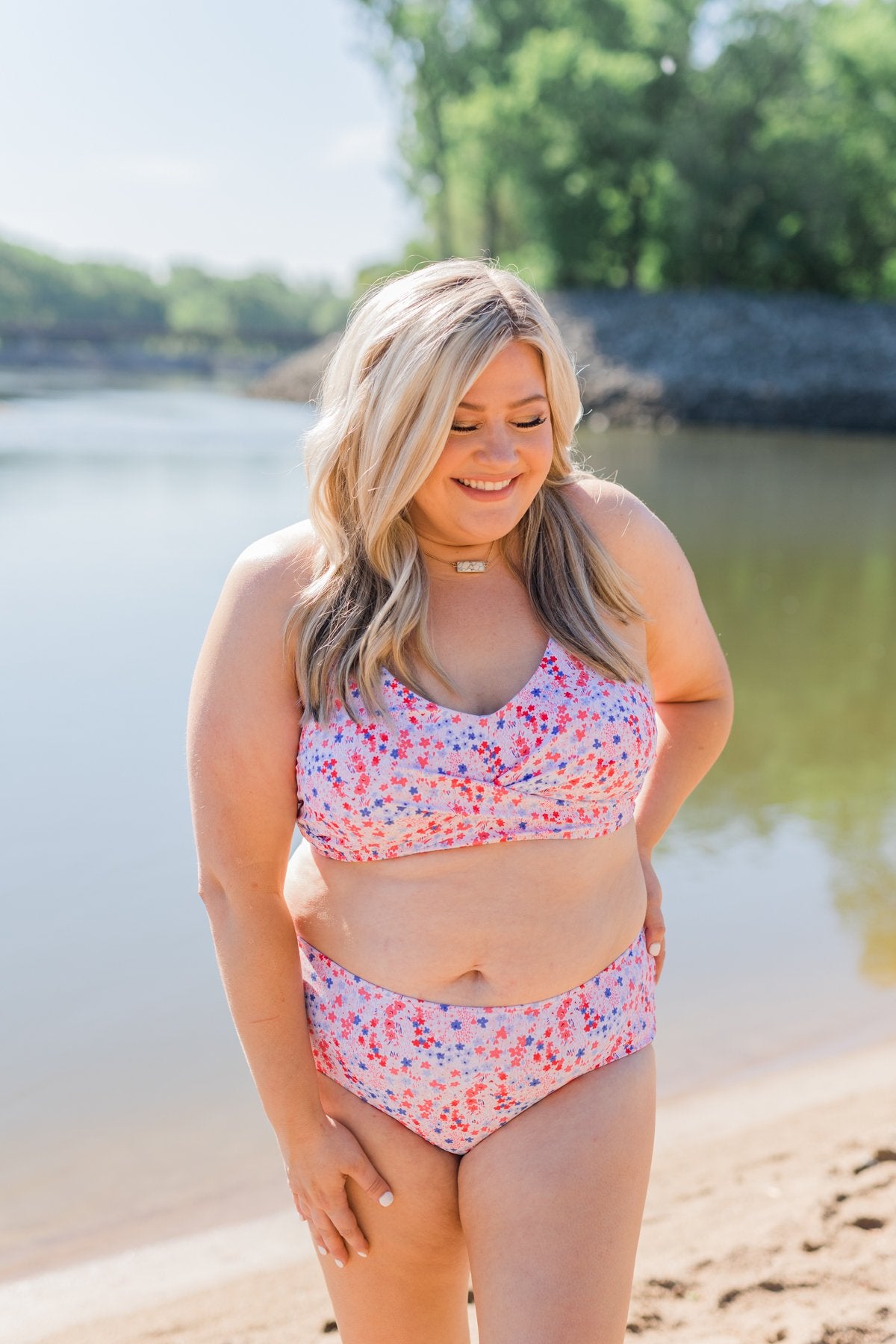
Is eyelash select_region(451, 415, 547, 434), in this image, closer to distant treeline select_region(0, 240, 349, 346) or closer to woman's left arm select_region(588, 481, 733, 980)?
woman's left arm select_region(588, 481, 733, 980)

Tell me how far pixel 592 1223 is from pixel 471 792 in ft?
1.87

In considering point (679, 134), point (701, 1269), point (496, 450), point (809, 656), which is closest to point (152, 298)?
point (679, 134)


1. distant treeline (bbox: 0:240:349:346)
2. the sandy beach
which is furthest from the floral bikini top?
distant treeline (bbox: 0:240:349:346)

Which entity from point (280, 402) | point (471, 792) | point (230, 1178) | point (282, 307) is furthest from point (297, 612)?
point (282, 307)

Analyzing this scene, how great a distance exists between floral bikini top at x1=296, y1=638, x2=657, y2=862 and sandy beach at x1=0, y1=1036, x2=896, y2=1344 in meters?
1.34

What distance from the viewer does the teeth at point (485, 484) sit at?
5.48ft

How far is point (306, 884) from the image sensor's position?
1754 mm

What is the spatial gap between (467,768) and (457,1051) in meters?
0.38

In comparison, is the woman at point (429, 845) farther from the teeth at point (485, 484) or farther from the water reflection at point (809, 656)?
the water reflection at point (809, 656)

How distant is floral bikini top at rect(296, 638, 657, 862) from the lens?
1581 millimetres

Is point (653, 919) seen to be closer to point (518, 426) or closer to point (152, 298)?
point (518, 426)

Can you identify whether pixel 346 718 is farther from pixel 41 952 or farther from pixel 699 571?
pixel 699 571

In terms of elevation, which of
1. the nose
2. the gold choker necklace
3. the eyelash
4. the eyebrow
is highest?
the eyebrow

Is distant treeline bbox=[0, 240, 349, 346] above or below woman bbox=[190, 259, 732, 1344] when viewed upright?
above
